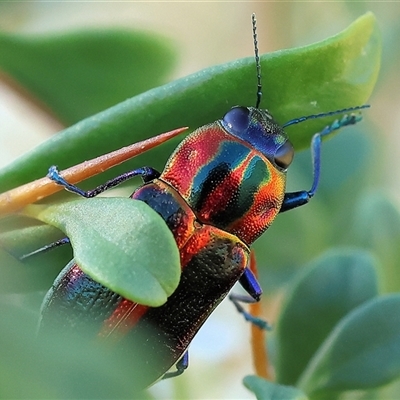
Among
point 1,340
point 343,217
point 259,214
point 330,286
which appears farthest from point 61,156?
point 343,217

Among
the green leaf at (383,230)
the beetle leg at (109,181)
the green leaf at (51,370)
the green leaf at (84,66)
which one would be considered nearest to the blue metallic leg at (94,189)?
the beetle leg at (109,181)

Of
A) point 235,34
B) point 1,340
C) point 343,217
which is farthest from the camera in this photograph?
point 235,34

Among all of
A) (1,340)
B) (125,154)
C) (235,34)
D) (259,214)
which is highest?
(235,34)

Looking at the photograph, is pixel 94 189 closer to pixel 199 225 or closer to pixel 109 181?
pixel 109 181

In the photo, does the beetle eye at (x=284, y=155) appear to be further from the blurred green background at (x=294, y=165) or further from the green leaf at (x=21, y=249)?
the green leaf at (x=21, y=249)

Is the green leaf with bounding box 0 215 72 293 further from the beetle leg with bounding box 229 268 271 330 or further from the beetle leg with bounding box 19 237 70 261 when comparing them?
the beetle leg with bounding box 229 268 271 330

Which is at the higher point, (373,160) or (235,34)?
(235,34)

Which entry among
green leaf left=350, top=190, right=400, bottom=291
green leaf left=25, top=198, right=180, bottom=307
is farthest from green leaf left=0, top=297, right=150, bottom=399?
green leaf left=350, top=190, right=400, bottom=291

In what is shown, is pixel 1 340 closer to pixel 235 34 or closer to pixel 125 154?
pixel 125 154

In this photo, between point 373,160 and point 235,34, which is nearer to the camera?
point 373,160
